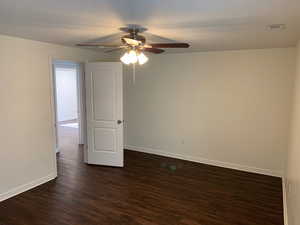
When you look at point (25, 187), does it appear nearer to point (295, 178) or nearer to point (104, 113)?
point (104, 113)

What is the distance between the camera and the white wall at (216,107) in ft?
14.1

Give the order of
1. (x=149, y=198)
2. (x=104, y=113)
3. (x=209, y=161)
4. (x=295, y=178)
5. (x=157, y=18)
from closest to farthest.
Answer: (x=157, y=18) < (x=295, y=178) < (x=149, y=198) < (x=104, y=113) < (x=209, y=161)

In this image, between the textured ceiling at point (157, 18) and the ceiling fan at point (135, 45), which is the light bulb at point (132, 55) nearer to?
the ceiling fan at point (135, 45)

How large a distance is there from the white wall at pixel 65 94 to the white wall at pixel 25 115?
6.17 metres

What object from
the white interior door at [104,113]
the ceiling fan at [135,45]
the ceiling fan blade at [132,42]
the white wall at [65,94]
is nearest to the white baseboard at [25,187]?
the white interior door at [104,113]

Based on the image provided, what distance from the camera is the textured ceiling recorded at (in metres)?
1.86

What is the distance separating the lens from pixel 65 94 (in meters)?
10.3

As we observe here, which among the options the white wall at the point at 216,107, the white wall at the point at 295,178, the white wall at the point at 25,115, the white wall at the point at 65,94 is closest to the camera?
the white wall at the point at 295,178

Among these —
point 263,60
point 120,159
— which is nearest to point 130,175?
point 120,159

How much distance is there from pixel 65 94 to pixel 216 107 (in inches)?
293

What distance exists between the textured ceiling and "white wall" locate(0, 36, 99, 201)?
0.47m

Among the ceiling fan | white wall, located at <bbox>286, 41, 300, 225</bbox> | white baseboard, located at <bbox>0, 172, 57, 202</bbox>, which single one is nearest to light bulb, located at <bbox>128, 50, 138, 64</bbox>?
the ceiling fan

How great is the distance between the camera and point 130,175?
4.47 meters

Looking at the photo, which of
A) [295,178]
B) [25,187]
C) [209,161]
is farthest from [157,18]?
[209,161]
